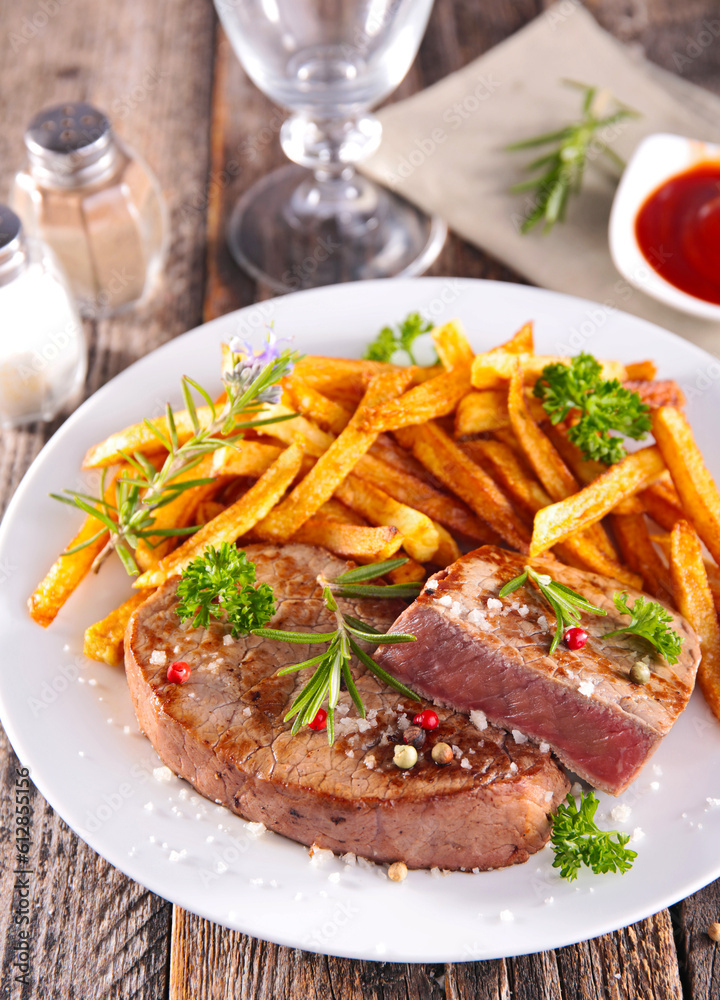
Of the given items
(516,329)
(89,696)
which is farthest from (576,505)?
(89,696)

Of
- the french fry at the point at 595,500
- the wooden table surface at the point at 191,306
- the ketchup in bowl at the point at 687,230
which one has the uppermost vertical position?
the ketchup in bowl at the point at 687,230

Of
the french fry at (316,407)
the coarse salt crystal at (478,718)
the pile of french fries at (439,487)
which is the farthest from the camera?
the french fry at (316,407)

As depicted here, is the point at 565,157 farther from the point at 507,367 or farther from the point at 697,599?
the point at 697,599

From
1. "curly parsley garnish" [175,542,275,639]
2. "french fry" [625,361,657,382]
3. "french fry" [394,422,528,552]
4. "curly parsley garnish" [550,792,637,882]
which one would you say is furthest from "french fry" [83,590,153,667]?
"french fry" [625,361,657,382]

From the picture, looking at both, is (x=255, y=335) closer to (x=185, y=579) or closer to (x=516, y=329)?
(x=516, y=329)

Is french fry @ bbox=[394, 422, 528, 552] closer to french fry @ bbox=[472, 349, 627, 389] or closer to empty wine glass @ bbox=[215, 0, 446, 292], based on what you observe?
french fry @ bbox=[472, 349, 627, 389]

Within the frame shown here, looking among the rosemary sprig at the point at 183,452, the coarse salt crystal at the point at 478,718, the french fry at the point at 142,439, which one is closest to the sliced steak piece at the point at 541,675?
the coarse salt crystal at the point at 478,718

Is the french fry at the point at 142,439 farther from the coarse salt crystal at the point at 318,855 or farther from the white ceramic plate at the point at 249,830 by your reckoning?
the coarse salt crystal at the point at 318,855
